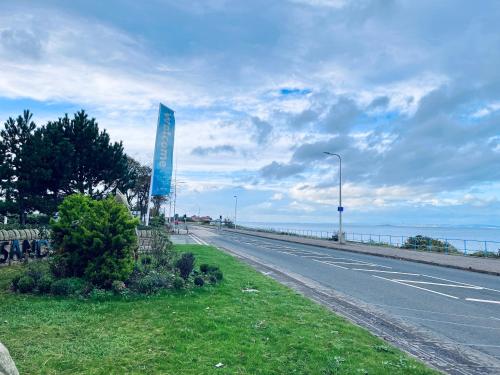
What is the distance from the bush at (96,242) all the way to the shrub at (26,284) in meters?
0.97

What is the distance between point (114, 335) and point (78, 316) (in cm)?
149

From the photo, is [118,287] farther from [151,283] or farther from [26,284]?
[26,284]

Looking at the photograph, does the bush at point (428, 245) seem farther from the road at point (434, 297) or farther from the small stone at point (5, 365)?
the small stone at point (5, 365)

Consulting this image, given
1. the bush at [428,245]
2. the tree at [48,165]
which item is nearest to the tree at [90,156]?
the tree at [48,165]

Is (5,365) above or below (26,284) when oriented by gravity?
above

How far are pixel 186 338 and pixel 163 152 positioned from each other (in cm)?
1586

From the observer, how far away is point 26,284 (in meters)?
9.09

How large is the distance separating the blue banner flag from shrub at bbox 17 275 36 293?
1148 cm

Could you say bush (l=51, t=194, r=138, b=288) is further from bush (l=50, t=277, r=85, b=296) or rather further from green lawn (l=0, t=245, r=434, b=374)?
green lawn (l=0, t=245, r=434, b=374)

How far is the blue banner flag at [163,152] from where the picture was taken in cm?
2072

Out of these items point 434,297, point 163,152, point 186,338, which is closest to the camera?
point 186,338

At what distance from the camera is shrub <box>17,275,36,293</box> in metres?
9.09

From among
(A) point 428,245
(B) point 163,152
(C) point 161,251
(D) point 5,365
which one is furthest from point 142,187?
(D) point 5,365

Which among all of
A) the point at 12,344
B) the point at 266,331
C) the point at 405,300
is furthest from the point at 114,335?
the point at 405,300
